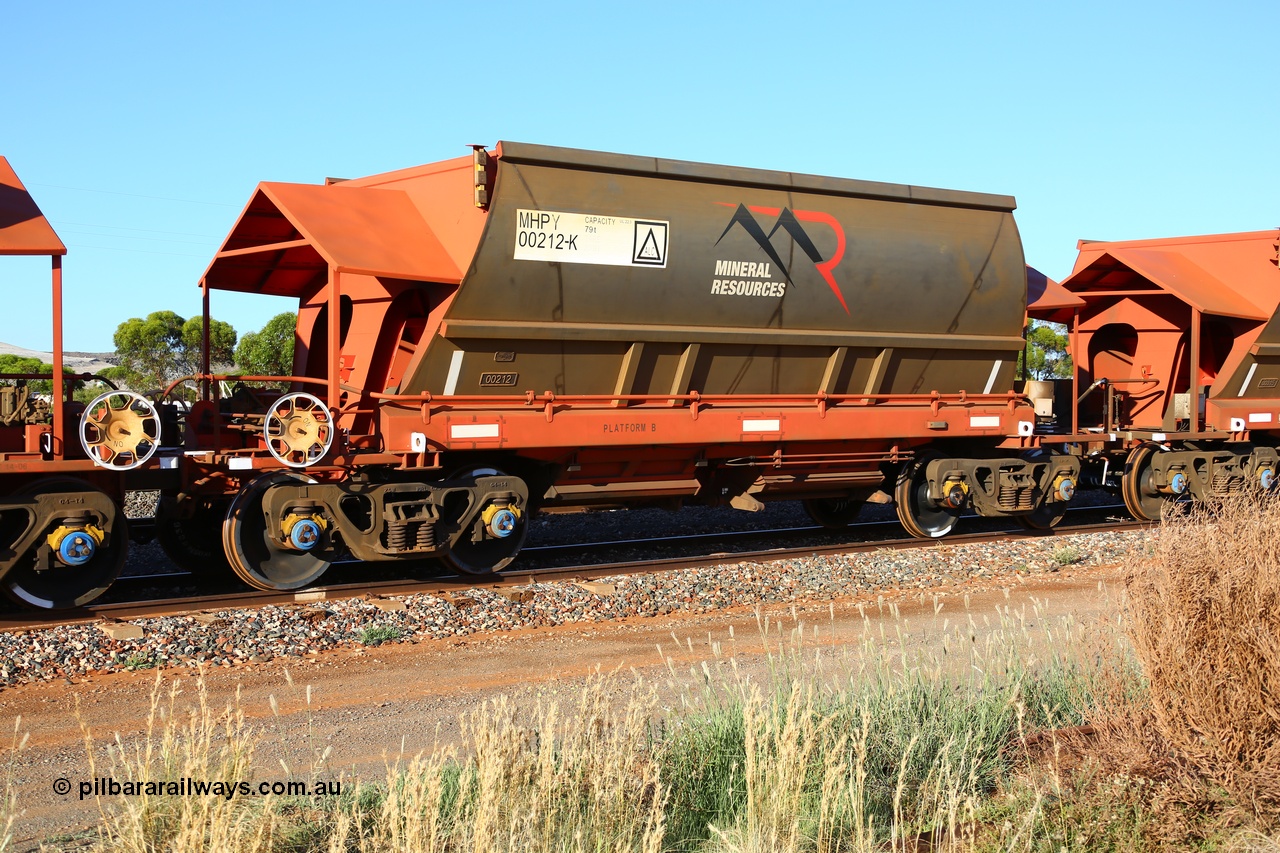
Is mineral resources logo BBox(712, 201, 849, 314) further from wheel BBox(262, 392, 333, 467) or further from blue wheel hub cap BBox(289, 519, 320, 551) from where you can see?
blue wheel hub cap BBox(289, 519, 320, 551)

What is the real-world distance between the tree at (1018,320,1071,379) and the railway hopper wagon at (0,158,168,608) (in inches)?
1621

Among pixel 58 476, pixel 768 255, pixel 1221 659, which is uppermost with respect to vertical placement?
pixel 768 255

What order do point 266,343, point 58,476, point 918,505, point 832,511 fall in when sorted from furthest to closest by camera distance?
1. point 266,343
2. point 832,511
3. point 918,505
4. point 58,476

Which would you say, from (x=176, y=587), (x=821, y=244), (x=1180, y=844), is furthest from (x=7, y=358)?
(x=1180, y=844)

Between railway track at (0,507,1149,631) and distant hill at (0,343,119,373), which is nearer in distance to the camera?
railway track at (0,507,1149,631)

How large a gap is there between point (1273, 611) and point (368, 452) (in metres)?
7.88

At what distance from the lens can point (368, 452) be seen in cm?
1068

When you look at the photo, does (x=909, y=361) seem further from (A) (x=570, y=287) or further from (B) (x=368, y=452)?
(B) (x=368, y=452)

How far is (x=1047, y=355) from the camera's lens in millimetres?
51000

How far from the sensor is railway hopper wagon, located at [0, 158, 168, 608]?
29.6 feet

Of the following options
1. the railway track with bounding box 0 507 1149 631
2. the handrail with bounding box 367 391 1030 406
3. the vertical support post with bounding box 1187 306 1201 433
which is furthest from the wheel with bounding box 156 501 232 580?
the vertical support post with bounding box 1187 306 1201 433

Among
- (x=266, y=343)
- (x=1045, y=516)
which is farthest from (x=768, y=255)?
(x=266, y=343)

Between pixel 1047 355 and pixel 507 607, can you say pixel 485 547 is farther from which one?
pixel 1047 355

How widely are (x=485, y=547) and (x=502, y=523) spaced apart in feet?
1.74
